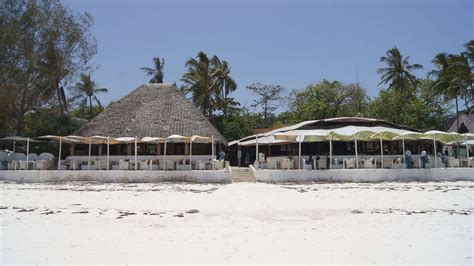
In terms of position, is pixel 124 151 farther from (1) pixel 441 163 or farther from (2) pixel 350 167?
(1) pixel 441 163

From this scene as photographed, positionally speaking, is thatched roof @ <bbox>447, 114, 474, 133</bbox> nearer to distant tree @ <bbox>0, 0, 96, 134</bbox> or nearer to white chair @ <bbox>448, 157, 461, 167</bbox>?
white chair @ <bbox>448, 157, 461, 167</bbox>

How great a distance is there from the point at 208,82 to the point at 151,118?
12.8 m

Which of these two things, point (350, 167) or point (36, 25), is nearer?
point (350, 167)

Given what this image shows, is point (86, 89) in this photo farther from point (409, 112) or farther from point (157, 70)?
point (409, 112)

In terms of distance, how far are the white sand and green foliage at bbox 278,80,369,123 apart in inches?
1033

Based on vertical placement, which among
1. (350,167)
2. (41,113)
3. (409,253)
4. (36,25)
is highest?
(36,25)

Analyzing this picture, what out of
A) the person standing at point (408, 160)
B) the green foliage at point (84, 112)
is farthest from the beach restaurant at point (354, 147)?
the green foliage at point (84, 112)

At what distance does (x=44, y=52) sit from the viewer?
86.0 ft

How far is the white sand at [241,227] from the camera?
647 centimetres

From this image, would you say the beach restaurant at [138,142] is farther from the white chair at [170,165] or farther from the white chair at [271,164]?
the white chair at [271,164]

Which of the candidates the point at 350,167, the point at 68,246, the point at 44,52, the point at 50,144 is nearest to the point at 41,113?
the point at 50,144

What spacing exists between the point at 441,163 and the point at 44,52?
2581 centimetres

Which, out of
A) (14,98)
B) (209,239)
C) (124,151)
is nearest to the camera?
(209,239)

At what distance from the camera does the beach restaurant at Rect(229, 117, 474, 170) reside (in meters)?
20.2
